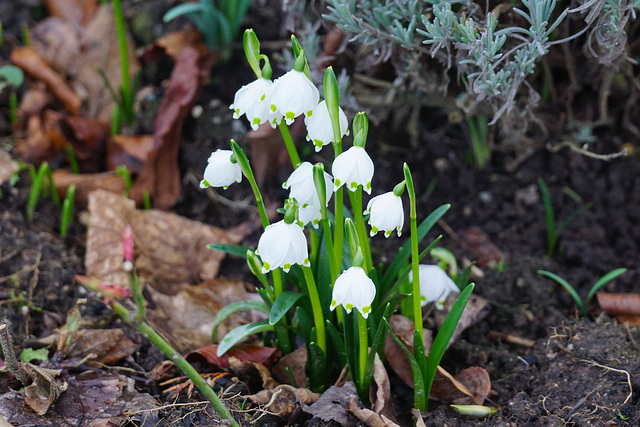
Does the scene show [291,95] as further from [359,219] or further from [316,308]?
[316,308]

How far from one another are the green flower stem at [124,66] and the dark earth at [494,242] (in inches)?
3.1

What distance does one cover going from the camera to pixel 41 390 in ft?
4.96

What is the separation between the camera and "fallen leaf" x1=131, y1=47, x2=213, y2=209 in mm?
2494

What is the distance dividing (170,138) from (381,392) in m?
1.43

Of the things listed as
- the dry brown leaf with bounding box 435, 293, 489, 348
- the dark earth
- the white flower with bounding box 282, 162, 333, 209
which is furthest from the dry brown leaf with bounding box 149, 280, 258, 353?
the white flower with bounding box 282, 162, 333, 209

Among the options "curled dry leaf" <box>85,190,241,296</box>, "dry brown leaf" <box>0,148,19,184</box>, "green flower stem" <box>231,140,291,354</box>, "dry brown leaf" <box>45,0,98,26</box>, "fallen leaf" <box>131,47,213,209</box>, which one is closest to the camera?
"green flower stem" <box>231,140,291,354</box>

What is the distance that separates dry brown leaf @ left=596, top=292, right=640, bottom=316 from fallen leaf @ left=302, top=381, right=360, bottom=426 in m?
0.92

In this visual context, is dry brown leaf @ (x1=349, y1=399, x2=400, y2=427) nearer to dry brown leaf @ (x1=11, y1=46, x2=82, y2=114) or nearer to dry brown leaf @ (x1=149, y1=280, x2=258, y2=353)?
dry brown leaf @ (x1=149, y1=280, x2=258, y2=353)

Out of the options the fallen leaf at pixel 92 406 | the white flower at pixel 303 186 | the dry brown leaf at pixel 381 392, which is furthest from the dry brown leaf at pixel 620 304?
the fallen leaf at pixel 92 406

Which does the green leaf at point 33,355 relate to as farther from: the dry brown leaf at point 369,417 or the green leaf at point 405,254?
the green leaf at point 405,254

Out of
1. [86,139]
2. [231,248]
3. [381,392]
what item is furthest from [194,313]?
[86,139]

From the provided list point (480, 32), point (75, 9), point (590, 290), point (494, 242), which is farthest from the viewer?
point (75, 9)

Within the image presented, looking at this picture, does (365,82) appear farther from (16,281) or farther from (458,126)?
(16,281)

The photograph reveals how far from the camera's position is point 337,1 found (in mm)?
1861
